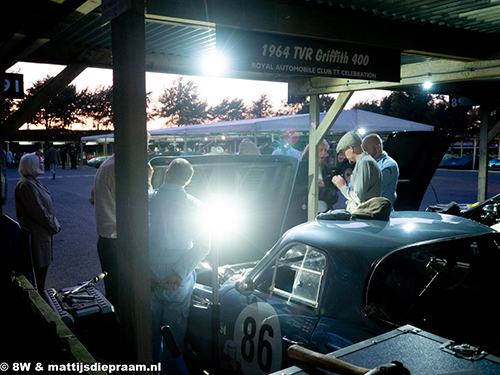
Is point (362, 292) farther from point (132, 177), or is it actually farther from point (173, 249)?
point (173, 249)

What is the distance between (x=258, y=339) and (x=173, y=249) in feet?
3.26

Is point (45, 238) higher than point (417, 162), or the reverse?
point (417, 162)

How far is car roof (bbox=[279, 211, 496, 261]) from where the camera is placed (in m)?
2.54

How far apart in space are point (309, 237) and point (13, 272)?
292 cm

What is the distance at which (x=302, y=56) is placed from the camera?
15.5 ft

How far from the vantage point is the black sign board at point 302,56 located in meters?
4.21

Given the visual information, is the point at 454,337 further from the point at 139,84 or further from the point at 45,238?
the point at 45,238

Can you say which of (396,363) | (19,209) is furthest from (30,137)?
(396,363)

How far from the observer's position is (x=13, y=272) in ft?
13.3

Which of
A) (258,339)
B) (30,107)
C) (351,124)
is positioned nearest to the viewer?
(258,339)

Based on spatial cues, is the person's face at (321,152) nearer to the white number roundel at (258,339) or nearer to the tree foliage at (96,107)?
the white number roundel at (258,339)

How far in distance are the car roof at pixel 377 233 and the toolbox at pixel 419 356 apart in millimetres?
668

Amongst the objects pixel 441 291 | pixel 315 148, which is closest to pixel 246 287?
pixel 441 291

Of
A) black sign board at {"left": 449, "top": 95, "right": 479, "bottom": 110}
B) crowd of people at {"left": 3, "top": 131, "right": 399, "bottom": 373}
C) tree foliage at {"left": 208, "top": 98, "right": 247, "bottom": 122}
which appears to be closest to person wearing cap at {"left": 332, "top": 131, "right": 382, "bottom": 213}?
crowd of people at {"left": 3, "top": 131, "right": 399, "bottom": 373}
